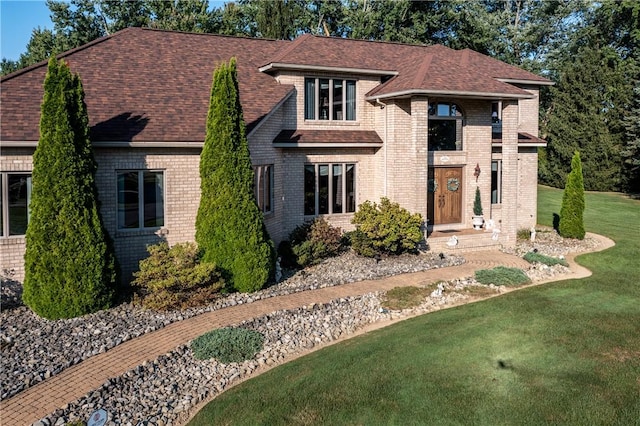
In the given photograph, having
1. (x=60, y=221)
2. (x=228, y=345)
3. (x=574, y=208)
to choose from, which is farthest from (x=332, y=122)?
(x=228, y=345)

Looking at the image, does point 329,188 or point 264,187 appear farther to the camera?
point 329,188

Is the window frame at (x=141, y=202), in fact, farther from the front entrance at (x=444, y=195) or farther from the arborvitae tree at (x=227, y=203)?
the front entrance at (x=444, y=195)

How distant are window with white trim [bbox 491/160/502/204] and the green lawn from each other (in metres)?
10.2

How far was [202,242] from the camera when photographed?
13.2 metres

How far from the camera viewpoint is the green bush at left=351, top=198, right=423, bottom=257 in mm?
16594

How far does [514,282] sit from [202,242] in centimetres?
822

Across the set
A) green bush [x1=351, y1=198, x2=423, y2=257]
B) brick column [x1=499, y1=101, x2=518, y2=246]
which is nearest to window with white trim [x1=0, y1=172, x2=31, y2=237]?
green bush [x1=351, y1=198, x2=423, y2=257]

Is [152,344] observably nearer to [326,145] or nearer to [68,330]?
[68,330]

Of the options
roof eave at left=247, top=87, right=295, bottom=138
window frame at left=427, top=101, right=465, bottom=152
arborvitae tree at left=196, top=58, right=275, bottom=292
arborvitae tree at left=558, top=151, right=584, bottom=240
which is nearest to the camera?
arborvitae tree at left=196, top=58, right=275, bottom=292

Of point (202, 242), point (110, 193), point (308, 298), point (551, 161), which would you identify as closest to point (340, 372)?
point (308, 298)

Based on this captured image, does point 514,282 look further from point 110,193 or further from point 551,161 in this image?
point 551,161

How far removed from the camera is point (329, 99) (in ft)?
63.7

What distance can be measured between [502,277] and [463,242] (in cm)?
445

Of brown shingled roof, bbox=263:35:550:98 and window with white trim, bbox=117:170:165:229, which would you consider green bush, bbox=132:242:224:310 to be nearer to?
window with white trim, bbox=117:170:165:229
